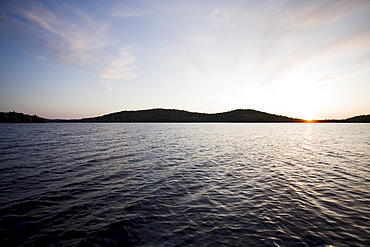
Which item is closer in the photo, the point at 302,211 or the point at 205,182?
the point at 302,211

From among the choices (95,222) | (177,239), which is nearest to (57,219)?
(95,222)

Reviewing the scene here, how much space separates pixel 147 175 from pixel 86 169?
8289 millimetres

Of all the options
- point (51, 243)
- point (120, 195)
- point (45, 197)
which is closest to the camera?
point (51, 243)

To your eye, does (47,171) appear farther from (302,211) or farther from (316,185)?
(316,185)

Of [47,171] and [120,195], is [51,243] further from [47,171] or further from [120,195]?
[47,171]

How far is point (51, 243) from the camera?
8.23 metres

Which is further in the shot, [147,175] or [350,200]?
[147,175]

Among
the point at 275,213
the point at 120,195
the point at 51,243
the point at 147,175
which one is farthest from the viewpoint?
the point at 147,175

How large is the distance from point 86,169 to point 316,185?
83.4 feet

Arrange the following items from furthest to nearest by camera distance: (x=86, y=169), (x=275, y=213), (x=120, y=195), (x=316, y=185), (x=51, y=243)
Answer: (x=86, y=169) < (x=316, y=185) < (x=120, y=195) < (x=275, y=213) < (x=51, y=243)

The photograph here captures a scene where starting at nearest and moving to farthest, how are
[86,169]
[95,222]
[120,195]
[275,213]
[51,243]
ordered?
[51,243] < [95,222] < [275,213] < [120,195] < [86,169]

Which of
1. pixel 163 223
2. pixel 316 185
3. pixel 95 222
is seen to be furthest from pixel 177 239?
pixel 316 185

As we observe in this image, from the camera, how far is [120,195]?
46.5ft

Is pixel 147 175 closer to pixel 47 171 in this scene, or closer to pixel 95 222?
pixel 95 222
